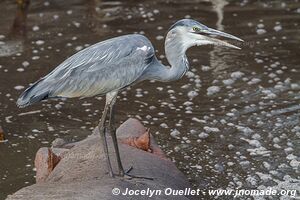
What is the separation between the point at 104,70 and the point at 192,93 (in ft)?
9.02

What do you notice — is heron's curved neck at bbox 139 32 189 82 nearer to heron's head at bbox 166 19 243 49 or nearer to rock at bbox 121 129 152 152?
heron's head at bbox 166 19 243 49

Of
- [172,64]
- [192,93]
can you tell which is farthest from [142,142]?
[192,93]

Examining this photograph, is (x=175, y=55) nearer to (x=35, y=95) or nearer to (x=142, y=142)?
(x=142, y=142)

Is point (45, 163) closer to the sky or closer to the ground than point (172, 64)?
closer to the ground

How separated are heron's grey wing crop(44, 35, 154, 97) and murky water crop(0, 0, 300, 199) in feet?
3.92

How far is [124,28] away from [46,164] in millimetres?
4668

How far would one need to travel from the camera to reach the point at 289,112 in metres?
7.28

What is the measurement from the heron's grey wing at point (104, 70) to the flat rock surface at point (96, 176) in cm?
45

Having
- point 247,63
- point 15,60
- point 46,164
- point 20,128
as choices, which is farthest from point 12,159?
point 247,63

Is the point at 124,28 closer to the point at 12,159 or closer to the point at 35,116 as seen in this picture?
the point at 35,116

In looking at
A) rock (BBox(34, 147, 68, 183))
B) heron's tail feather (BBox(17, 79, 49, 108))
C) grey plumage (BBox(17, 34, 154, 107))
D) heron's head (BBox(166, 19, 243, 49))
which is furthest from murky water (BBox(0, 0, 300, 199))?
heron's head (BBox(166, 19, 243, 49))

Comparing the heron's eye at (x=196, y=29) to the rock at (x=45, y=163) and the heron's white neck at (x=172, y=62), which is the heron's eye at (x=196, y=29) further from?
the rock at (x=45, y=163)

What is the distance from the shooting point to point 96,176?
4.91m

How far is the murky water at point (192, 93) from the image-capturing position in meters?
6.39
